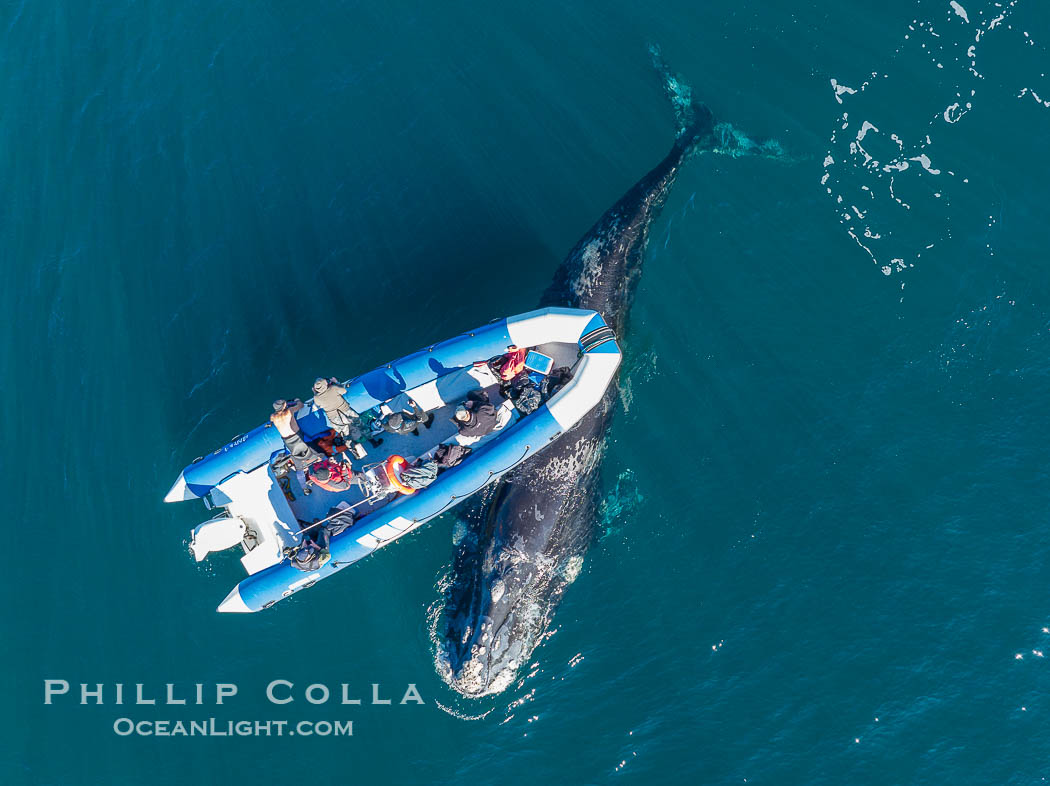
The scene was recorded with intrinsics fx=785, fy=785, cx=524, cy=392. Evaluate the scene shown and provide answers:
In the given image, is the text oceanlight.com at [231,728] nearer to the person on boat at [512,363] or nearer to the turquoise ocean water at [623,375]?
the turquoise ocean water at [623,375]

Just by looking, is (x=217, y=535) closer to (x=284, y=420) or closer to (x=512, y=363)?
(x=284, y=420)

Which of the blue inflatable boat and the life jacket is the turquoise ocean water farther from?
the life jacket

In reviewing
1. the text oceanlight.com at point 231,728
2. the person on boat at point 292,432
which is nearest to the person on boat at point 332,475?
the person on boat at point 292,432

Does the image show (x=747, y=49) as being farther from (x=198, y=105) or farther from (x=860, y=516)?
(x=198, y=105)

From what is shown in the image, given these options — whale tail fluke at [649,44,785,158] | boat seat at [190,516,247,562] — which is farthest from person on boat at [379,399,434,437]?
whale tail fluke at [649,44,785,158]

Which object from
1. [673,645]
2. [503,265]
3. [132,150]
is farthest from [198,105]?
[673,645]
